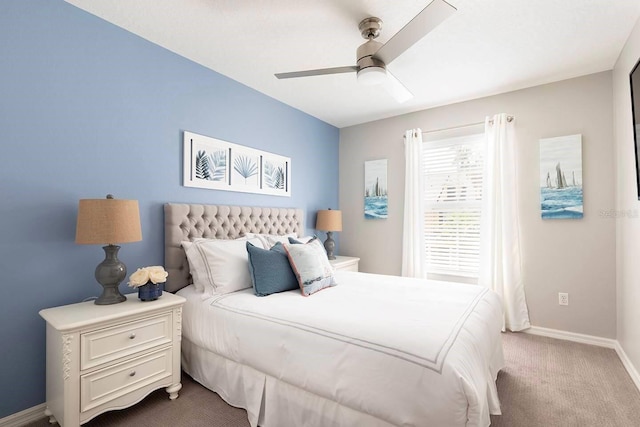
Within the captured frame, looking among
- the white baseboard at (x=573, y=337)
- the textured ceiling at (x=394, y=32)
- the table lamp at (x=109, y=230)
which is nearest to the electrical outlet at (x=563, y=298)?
the white baseboard at (x=573, y=337)

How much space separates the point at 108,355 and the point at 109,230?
71cm

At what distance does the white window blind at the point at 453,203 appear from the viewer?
11.9ft

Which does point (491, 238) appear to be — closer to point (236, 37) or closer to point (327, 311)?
point (327, 311)

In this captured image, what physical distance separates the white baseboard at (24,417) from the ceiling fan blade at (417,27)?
3.10 meters

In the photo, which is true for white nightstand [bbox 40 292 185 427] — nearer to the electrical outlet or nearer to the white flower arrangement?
the white flower arrangement

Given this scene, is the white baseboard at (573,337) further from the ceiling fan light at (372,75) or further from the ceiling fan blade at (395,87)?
the ceiling fan light at (372,75)

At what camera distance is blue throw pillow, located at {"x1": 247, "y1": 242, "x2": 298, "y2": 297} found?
7.47 ft

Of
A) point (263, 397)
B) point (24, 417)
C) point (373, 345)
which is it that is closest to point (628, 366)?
point (373, 345)

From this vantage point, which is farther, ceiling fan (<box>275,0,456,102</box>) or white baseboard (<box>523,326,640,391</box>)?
white baseboard (<box>523,326,640,391</box>)

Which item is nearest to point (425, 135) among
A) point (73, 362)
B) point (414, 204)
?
point (414, 204)

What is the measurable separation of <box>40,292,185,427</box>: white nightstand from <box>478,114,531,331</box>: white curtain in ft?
10.3

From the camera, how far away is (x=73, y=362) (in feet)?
5.29

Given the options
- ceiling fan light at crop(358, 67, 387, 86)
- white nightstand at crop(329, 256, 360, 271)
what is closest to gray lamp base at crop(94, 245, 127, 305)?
ceiling fan light at crop(358, 67, 387, 86)

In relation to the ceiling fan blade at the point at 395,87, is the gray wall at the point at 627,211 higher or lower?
lower
